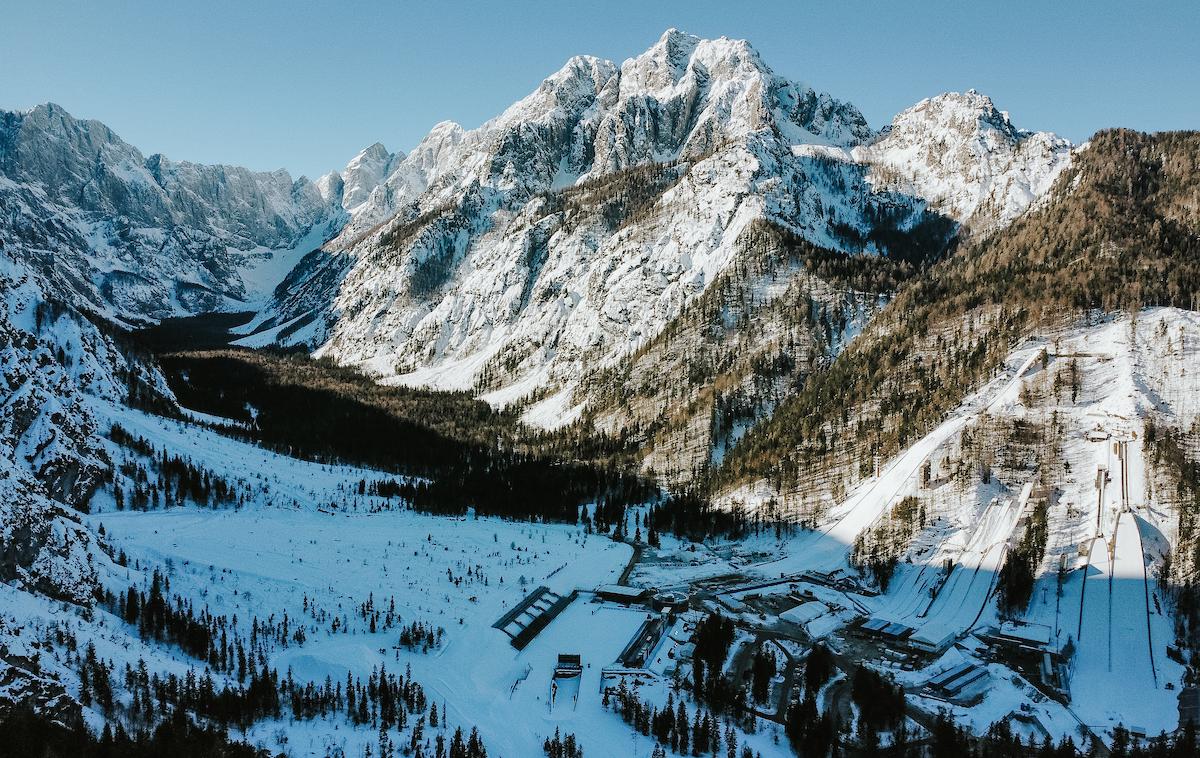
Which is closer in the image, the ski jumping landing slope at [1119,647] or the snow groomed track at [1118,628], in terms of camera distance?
the ski jumping landing slope at [1119,647]

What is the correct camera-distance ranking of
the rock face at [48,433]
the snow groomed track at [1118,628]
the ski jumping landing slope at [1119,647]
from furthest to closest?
the snow groomed track at [1118,628] → the ski jumping landing slope at [1119,647] → the rock face at [48,433]

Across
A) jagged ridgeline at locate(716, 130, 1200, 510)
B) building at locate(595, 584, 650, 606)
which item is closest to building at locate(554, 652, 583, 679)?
building at locate(595, 584, 650, 606)

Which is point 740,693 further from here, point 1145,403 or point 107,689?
point 1145,403

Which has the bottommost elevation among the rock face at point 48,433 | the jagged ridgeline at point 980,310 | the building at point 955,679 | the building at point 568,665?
the building at point 568,665

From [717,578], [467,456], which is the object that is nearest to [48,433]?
[717,578]

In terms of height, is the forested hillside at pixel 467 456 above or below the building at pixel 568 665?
above

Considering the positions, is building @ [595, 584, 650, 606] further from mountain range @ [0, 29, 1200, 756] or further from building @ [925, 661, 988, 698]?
building @ [925, 661, 988, 698]

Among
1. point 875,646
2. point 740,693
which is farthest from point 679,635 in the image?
point 875,646

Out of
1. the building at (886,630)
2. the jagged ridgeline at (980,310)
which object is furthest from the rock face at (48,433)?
the jagged ridgeline at (980,310)

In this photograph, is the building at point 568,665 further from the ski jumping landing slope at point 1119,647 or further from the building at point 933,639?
the ski jumping landing slope at point 1119,647
